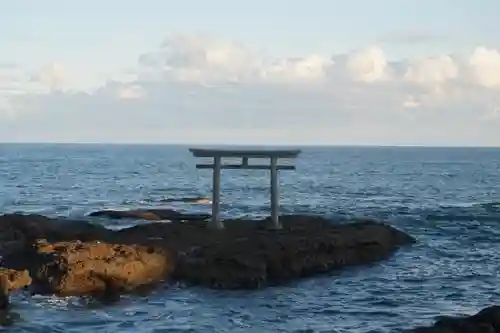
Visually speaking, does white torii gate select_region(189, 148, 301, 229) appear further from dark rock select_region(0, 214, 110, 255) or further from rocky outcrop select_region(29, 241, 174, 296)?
rocky outcrop select_region(29, 241, 174, 296)

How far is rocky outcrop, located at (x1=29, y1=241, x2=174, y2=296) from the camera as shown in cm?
2511

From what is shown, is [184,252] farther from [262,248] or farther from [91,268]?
[91,268]

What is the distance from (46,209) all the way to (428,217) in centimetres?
2592

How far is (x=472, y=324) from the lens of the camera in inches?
764

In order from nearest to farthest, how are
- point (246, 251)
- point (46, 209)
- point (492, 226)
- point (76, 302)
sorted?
point (76, 302) < point (246, 251) < point (492, 226) < point (46, 209)

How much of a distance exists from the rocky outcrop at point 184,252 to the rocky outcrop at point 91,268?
0.10 feet

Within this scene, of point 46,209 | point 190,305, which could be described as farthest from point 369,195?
point 190,305

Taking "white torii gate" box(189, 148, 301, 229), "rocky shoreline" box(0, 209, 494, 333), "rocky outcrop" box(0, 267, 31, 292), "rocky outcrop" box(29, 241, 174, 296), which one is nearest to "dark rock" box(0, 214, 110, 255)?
"rocky shoreline" box(0, 209, 494, 333)

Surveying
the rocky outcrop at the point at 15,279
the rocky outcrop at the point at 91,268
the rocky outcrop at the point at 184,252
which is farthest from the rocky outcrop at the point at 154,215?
the rocky outcrop at the point at 15,279

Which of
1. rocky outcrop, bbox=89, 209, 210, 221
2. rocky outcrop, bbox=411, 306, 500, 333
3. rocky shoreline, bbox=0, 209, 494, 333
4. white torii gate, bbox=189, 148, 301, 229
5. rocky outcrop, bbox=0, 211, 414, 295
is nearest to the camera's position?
rocky outcrop, bbox=411, 306, 500, 333

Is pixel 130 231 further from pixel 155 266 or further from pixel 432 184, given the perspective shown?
pixel 432 184

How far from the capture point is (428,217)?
5122 centimetres

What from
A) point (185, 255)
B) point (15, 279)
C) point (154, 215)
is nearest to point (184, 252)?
point (185, 255)

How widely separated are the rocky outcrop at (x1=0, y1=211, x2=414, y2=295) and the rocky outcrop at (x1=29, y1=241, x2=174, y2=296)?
0.10 feet
